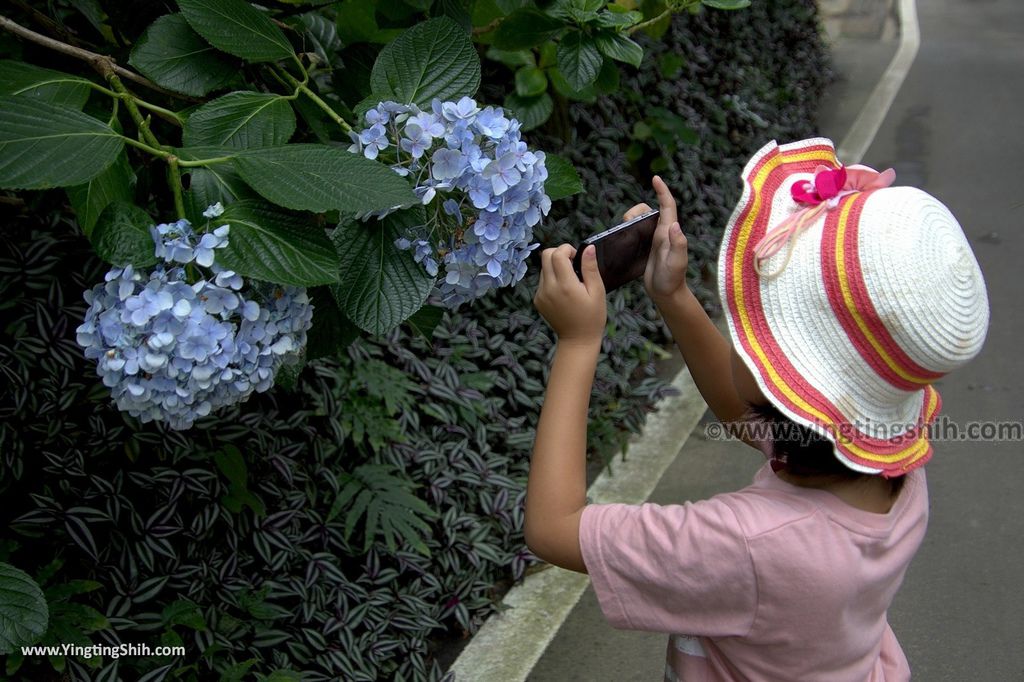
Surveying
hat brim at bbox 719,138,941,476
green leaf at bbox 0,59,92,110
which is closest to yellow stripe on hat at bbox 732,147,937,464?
hat brim at bbox 719,138,941,476

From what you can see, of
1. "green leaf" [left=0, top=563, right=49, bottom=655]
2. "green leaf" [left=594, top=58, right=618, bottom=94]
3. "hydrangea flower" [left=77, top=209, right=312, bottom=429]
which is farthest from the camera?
"green leaf" [left=594, top=58, right=618, bottom=94]

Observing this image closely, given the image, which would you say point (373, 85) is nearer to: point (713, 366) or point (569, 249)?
point (569, 249)

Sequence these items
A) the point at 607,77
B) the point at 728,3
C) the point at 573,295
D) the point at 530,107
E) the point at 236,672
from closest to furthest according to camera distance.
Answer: the point at 573,295, the point at 728,3, the point at 607,77, the point at 236,672, the point at 530,107

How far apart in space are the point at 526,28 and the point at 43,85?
0.91 m

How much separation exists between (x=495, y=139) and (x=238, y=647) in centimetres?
166

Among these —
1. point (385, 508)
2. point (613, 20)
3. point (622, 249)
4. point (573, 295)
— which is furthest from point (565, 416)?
point (385, 508)

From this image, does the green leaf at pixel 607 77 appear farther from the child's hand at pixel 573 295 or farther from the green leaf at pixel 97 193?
the green leaf at pixel 97 193

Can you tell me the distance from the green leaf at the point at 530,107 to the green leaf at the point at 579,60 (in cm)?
120

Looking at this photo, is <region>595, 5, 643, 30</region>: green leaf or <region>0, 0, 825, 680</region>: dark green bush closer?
<region>595, 5, 643, 30</region>: green leaf

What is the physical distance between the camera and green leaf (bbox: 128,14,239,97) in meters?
1.52

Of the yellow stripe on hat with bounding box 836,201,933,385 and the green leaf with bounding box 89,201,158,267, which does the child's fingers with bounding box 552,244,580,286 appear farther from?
the green leaf with bounding box 89,201,158,267

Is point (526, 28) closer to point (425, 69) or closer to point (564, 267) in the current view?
point (425, 69)

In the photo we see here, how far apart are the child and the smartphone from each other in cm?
4

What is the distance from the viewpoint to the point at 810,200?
138 centimetres
